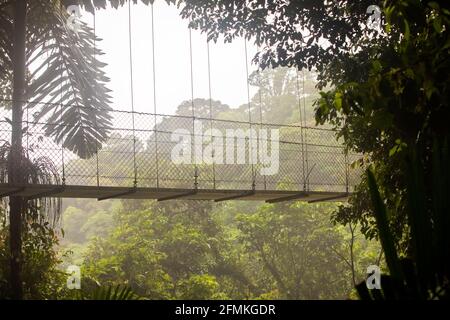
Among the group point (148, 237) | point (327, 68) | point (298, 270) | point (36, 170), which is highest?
point (327, 68)

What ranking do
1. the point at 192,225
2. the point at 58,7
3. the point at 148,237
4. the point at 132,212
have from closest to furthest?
the point at 58,7 < the point at 148,237 < the point at 192,225 < the point at 132,212

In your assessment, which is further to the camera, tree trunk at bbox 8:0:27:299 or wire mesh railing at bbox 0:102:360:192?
wire mesh railing at bbox 0:102:360:192

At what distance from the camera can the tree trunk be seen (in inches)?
182

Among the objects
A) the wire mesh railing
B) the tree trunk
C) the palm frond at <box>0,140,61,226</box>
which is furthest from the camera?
the wire mesh railing

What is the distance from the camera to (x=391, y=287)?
1.26m

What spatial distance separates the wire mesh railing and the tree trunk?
0.28 ft

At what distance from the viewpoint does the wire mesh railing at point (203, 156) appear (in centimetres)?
521

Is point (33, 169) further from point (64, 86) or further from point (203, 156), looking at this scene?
point (203, 156)

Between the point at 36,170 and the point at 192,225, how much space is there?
30.1 ft

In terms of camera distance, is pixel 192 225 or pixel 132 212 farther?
pixel 132 212

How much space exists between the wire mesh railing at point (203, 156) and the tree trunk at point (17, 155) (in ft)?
0.28

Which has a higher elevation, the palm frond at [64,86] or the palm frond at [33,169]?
the palm frond at [64,86]
